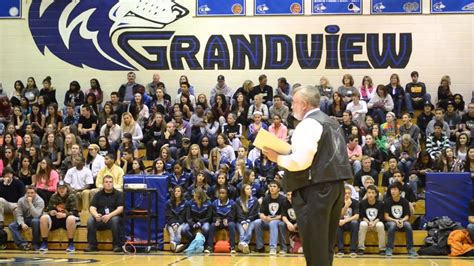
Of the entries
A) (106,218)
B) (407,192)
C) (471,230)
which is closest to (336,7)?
(407,192)

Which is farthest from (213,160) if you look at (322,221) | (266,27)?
(322,221)

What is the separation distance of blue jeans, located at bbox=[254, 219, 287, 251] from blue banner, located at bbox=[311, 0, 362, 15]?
8612 millimetres

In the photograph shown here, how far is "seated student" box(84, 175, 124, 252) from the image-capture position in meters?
14.8

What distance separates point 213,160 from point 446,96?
274 inches

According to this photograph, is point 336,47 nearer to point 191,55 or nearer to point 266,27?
point 266,27

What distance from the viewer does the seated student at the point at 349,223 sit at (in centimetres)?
1425

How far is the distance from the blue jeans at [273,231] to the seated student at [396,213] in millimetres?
1962

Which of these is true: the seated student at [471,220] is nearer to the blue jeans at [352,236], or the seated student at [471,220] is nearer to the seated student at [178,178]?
the blue jeans at [352,236]

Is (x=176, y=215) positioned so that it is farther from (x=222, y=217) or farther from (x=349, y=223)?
(x=349, y=223)

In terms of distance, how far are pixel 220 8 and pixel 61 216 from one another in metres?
8.86

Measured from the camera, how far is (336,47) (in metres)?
21.3

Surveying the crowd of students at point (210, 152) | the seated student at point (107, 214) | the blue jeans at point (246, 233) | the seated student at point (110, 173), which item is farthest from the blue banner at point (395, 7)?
the seated student at point (107, 214)

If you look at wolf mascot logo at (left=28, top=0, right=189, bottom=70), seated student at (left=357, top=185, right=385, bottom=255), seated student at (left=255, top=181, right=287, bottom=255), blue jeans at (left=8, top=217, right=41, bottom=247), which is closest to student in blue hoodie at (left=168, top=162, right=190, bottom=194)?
seated student at (left=255, top=181, right=287, bottom=255)

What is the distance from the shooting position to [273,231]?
1455cm
